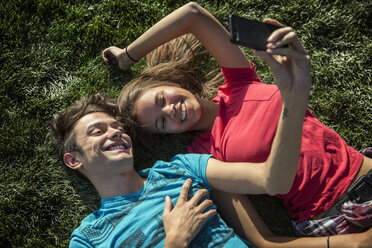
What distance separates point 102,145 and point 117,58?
4.39 ft

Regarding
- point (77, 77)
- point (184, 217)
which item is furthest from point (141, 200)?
point (77, 77)

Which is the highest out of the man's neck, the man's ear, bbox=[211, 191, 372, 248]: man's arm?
the man's ear

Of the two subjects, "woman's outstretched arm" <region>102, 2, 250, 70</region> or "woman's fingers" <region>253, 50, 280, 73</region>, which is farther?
"woman's outstretched arm" <region>102, 2, 250, 70</region>

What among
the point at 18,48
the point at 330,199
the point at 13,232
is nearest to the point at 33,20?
the point at 18,48

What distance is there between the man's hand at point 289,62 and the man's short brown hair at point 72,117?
6.01 ft

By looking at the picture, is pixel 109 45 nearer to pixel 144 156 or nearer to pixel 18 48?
pixel 18 48

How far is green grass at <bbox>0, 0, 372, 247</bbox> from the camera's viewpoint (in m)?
3.81

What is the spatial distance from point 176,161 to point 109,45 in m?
1.88

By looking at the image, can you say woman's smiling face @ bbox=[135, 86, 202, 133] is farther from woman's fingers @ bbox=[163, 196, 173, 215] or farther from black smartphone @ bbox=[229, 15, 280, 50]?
black smartphone @ bbox=[229, 15, 280, 50]

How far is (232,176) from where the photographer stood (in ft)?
9.32

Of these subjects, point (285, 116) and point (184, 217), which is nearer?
point (285, 116)

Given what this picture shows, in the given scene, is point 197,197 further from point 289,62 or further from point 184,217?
point 289,62

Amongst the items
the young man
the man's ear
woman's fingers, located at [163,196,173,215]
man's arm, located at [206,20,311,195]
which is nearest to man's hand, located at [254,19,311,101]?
man's arm, located at [206,20,311,195]

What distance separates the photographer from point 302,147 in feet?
9.98
